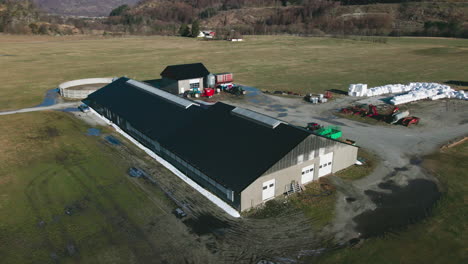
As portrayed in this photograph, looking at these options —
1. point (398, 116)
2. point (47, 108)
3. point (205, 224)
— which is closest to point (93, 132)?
point (47, 108)

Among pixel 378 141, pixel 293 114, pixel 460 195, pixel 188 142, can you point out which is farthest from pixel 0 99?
pixel 460 195

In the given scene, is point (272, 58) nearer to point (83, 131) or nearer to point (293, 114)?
point (293, 114)

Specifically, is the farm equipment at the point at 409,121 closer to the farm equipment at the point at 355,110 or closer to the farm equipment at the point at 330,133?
the farm equipment at the point at 355,110

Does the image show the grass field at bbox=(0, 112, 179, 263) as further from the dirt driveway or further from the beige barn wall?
the dirt driveway

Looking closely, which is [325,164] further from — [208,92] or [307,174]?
[208,92]

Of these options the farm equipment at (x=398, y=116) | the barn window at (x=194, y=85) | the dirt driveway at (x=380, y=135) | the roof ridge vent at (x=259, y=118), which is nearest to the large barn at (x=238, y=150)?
the roof ridge vent at (x=259, y=118)

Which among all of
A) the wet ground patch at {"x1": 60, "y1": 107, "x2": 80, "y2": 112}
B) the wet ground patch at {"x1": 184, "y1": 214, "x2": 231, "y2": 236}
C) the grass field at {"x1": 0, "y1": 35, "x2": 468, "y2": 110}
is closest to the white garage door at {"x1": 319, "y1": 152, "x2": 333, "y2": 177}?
the wet ground patch at {"x1": 184, "y1": 214, "x2": 231, "y2": 236}
